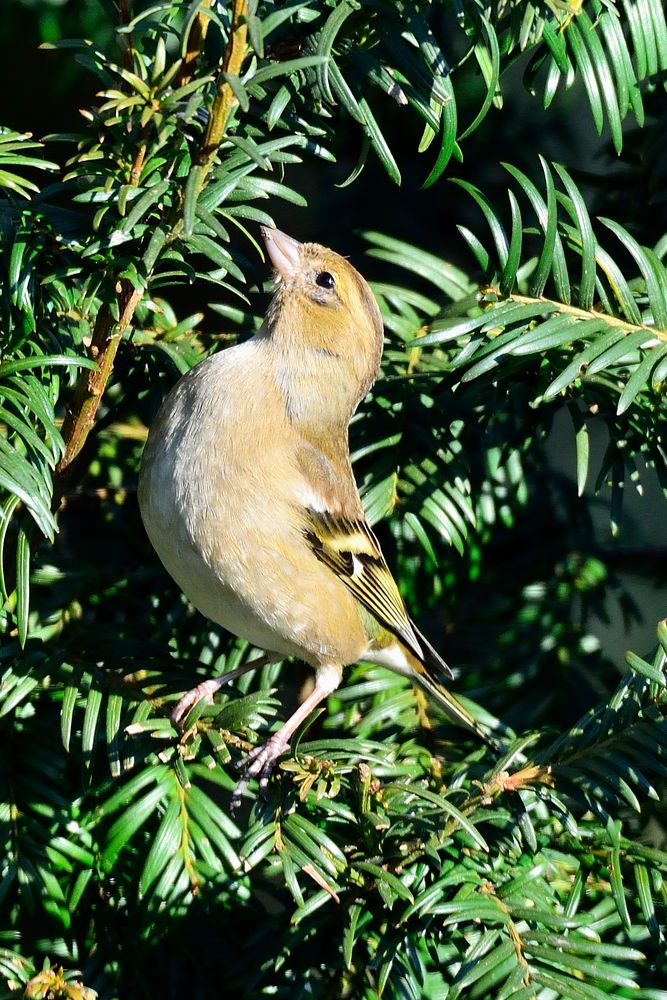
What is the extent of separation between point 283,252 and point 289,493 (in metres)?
0.52

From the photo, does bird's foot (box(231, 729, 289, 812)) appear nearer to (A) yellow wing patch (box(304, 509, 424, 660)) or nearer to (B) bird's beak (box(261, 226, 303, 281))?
(A) yellow wing patch (box(304, 509, 424, 660))

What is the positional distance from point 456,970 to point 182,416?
1.07 metres

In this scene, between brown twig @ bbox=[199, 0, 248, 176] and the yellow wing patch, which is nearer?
brown twig @ bbox=[199, 0, 248, 176]

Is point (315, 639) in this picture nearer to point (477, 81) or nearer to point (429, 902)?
point (429, 902)

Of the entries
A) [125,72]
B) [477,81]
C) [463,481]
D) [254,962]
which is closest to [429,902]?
[254,962]

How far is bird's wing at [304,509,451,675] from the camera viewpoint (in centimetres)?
209

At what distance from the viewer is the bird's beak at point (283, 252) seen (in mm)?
2089

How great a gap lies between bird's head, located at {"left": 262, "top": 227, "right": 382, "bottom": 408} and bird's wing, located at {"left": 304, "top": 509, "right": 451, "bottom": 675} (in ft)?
0.90

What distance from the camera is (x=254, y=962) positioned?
1.55 m

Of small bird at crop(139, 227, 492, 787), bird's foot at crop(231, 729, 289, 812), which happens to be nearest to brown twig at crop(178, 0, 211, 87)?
small bird at crop(139, 227, 492, 787)

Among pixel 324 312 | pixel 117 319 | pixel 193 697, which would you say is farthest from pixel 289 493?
pixel 117 319

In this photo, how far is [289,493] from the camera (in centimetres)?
213

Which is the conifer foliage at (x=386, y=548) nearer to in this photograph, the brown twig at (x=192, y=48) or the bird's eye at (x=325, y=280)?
the brown twig at (x=192, y=48)

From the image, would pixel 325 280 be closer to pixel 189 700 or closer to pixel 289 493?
pixel 289 493
